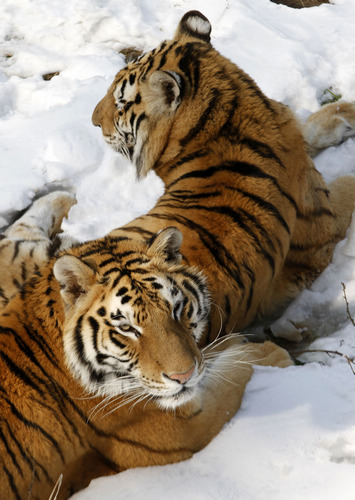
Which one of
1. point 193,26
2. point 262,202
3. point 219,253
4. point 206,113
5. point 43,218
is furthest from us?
point 43,218

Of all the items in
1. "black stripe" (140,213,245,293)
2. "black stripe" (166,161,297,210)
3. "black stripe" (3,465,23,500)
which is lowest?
"black stripe" (3,465,23,500)

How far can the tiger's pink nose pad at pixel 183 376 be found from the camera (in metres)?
1.88

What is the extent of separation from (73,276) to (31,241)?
1.33 m

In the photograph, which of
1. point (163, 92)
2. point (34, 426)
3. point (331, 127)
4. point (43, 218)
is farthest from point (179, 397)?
point (331, 127)

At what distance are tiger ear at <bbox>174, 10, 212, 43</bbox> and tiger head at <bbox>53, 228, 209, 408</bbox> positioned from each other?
1.39 m

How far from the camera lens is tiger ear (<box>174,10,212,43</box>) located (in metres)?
3.06

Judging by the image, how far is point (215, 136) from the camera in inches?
106

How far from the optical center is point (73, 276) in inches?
76.2

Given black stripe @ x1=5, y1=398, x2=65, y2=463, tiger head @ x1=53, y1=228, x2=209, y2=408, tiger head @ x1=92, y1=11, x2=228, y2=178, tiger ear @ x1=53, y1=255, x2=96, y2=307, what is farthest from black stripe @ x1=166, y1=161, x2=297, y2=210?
black stripe @ x1=5, y1=398, x2=65, y2=463

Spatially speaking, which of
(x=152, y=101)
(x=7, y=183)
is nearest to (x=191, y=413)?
(x=152, y=101)

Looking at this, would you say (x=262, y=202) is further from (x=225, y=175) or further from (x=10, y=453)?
(x=10, y=453)

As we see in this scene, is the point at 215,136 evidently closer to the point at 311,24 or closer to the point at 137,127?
the point at 137,127

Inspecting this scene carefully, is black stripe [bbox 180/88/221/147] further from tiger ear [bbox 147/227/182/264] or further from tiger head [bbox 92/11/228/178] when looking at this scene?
tiger ear [bbox 147/227/182/264]

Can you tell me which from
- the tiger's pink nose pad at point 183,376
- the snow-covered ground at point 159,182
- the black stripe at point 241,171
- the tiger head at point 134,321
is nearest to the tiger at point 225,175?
the black stripe at point 241,171
